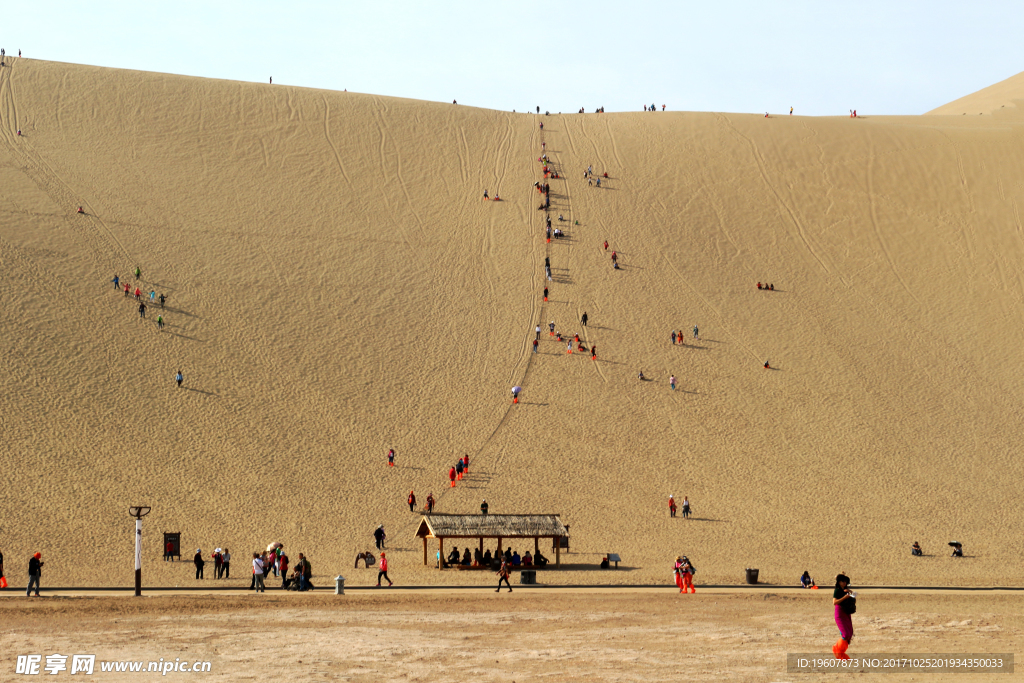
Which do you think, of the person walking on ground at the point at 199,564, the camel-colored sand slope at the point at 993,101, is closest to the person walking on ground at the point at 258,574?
the person walking on ground at the point at 199,564

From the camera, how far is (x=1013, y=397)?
40656 millimetres

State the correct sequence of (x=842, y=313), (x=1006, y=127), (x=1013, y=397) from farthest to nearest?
1. (x=1006, y=127)
2. (x=842, y=313)
3. (x=1013, y=397)

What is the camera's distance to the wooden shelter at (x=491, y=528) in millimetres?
26016

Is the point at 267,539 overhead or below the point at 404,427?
below

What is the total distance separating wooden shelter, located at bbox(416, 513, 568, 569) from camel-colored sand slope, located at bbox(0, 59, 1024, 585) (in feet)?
3.64

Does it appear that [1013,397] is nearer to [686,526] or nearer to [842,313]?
[842,313]

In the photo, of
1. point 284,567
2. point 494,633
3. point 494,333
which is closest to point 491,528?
point 284,567

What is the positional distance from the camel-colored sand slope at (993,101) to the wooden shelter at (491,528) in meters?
57.7

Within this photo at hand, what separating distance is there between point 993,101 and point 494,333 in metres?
54.1

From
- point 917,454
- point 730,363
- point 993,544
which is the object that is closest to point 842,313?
point 730,363

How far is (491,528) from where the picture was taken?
2630 centimetres

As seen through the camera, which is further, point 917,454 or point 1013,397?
point 1013,397

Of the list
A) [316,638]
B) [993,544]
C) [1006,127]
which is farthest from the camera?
[1006,127]

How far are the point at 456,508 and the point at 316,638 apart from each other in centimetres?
1592
